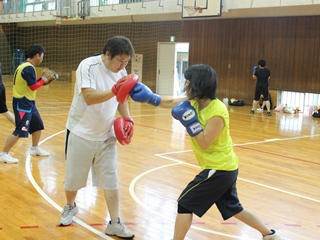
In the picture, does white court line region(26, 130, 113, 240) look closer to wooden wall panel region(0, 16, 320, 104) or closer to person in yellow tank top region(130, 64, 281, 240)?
person in yellow tank top region(130, 64, 281, 240)

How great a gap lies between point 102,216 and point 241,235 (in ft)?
4.15

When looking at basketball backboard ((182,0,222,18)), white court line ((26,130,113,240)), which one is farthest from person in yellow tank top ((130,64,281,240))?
basketball backboard ((182,0,222,18))

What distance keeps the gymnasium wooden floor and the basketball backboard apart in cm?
572

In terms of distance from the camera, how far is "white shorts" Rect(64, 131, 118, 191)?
11.0 feet

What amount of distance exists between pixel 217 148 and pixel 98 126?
997 millimetres

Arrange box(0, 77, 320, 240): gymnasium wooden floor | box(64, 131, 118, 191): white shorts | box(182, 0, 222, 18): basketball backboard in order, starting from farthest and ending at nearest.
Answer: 1. box(182, 0, 222, 18): basketball backboard
2. box(0, 77, 320, 240): gymnasium wooden floor
3. box(64, 131, 118, 191): white shorts

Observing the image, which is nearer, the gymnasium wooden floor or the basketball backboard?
the gymnasium wooden floor

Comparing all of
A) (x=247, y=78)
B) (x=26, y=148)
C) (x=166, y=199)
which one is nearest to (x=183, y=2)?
(x=247, y=78)

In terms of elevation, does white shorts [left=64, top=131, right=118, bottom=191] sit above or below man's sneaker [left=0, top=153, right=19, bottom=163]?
above

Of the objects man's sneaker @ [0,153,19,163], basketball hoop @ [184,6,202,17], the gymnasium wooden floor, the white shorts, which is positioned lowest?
the gymnasium wooden floor

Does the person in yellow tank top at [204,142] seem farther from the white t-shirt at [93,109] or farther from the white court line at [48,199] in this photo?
Result: the white court line at [48,199]

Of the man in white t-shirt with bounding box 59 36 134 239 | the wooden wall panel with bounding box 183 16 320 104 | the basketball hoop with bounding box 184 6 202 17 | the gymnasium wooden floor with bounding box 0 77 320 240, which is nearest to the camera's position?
the man in white t-shirt with bounding box 59 36 134 239

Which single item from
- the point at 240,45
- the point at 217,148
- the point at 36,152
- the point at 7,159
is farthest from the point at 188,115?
the point at 240,45

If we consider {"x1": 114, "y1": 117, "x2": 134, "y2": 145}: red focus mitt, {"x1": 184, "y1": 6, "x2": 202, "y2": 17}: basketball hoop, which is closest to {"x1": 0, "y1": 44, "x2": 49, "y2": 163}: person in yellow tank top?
{"x1": 114, "y1": 117, "x2": 134, "y2": 145}: red focus mitt
